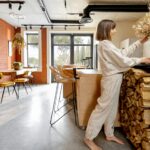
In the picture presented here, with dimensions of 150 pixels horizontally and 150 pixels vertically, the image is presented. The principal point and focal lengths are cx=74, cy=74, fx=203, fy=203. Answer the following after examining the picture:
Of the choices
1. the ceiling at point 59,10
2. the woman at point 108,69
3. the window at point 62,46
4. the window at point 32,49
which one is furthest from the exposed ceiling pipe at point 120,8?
the window at point 32,49

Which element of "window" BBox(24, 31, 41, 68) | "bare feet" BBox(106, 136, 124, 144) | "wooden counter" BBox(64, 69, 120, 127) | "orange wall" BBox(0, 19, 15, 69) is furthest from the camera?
"window" BBox(24, 31, 41, 68)

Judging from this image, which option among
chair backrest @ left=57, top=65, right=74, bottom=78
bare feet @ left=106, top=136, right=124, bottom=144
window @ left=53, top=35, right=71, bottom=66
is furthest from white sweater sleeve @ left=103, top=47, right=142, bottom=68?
window @ left=53, top=35, right=71, bottom=66

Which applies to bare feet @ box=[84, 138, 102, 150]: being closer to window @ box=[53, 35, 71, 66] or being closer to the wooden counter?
the wooden counter

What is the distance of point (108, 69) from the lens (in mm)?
2486

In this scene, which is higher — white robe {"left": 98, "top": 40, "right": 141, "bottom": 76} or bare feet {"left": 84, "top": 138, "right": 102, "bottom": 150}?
white robe {"left": 98, "top": 40, "right": 141, "bottom": 76}

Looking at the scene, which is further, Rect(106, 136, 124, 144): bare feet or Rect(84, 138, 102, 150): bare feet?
Rect(106, 136, 124, 144): bare feet

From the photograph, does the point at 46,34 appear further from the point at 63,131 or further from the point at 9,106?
the point at 63,131

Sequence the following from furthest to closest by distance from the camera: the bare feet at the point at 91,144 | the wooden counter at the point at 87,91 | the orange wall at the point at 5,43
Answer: the orange wall at the point at 5,43
the wooden counter at the point at 87,91
the bare feet at the point at 91,144

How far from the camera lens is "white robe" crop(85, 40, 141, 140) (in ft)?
7.88

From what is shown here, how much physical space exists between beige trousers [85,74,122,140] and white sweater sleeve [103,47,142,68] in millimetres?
166

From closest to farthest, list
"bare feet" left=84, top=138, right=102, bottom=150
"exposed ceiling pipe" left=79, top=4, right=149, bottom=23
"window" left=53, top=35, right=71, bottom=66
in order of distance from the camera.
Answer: "bare feet" left=84, top=138, right=102, bottom=150, "exposed ceiling pipe" left=79, top=4, right=149, bottom=23, "window" left=53, top=35, right=71, bottom=66

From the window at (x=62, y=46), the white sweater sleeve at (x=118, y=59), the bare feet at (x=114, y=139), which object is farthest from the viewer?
the window at (x=62, y=46)

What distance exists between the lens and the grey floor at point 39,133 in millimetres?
2588

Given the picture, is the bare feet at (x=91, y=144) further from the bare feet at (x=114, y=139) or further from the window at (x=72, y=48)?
the window at (x=72, y=48)
